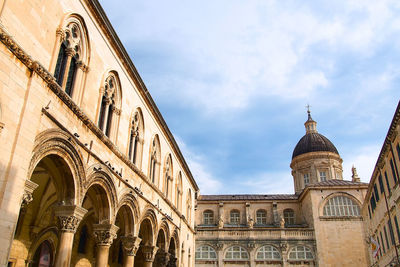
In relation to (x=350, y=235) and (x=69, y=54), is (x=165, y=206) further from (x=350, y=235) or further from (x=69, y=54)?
(x=350, y=235)

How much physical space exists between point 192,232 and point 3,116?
87.9 ft

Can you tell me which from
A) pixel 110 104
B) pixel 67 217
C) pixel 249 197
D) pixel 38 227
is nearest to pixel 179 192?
pixel 38 227

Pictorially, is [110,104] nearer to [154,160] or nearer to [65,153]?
[65,153]

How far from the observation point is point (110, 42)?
15.7 metres

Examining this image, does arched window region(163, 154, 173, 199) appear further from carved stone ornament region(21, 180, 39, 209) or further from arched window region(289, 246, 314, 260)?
arched window region(289, 246, 314, 260)

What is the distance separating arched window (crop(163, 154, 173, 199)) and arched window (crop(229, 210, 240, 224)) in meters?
24.8

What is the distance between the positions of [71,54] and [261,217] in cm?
4032

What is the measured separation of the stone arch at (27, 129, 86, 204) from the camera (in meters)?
10.3

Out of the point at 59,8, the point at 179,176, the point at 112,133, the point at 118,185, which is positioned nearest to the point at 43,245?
the point at 118,185

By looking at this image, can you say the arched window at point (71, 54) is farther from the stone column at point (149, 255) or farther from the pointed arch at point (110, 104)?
the stone column at point (149, 255)

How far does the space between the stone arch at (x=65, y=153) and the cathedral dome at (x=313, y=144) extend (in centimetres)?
4505

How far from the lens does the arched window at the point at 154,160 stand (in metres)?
21.5

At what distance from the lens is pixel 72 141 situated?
39.6ft

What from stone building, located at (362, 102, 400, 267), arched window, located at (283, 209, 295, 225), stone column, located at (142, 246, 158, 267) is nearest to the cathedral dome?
arched window, located at (283, 209, 295, 225)
